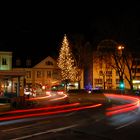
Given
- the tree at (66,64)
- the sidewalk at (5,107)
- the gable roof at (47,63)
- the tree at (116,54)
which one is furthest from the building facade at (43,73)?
the sidewalk at (5,107)

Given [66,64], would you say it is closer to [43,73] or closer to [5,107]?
[43,73]

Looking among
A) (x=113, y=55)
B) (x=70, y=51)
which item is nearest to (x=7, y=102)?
(x=113, y=55)

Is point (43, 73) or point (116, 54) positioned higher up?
point (116, 54)

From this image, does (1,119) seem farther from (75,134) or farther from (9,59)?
(9,59)

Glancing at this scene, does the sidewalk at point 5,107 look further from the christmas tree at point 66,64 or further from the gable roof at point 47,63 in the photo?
the gable roof at point 47,63

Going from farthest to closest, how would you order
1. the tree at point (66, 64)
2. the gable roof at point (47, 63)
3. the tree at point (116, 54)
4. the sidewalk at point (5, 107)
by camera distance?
1. the gable roof at point (47, 63)
2. the tree at point (66, 64)
3. the tree at point (116, 54)
4. the sidewalk at point (5, 107)

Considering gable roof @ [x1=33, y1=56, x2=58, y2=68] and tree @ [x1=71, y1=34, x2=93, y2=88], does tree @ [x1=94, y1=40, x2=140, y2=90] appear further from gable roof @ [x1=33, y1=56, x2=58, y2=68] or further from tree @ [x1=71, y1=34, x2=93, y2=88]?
gable roof @ [x1=33, y1=56, x2=58, y2=68]

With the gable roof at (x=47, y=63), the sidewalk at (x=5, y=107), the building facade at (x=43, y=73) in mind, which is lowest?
the sidewalk at (x=5, y=107)

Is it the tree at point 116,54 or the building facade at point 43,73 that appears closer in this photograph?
the tree at point 116,54

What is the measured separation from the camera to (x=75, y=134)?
18.1m

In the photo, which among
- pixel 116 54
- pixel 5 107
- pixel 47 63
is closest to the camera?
pixel 5 107

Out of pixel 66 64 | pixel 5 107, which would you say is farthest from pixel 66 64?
pixel 5 107

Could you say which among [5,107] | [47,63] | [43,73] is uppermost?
[47,63]

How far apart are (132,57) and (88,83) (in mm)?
33983
